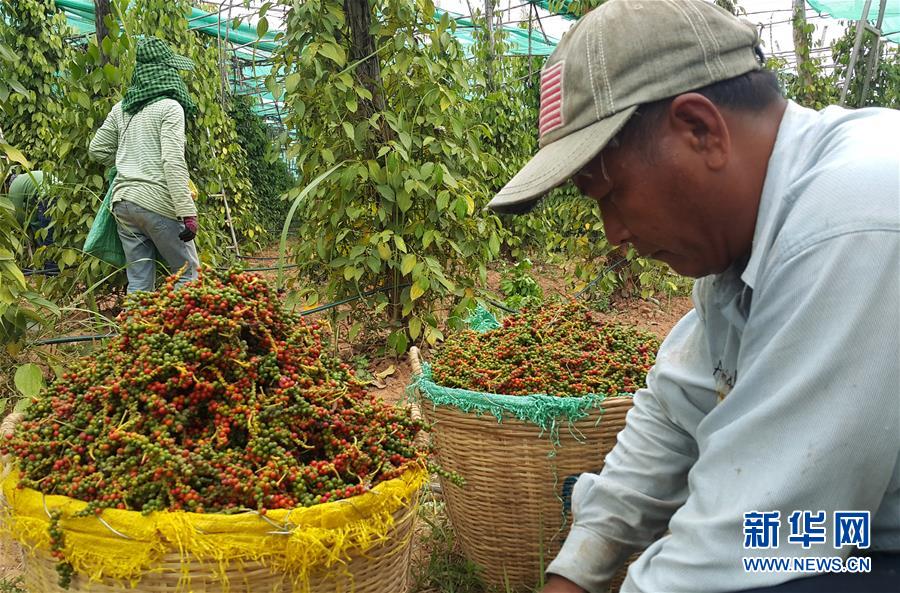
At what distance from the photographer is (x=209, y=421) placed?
1503 mm

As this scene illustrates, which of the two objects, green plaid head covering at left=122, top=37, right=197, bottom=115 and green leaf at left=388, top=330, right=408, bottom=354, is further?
green plaid head covering at left=122, top=37, right=197, bottom=115

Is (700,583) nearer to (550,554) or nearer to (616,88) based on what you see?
(616,88)

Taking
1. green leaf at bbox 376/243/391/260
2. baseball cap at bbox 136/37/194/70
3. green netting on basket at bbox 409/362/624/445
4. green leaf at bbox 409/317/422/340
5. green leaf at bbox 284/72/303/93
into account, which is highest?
baseball cap at bbox 136/37/194/70

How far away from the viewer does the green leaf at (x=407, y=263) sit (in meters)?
3.65

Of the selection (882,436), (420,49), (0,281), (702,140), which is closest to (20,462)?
(702,140)

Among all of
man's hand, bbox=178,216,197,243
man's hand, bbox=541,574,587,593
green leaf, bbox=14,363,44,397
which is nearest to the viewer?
man's hand, bbox=541,574,587,593

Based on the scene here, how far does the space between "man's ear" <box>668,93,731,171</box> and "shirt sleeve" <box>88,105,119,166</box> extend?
4.02m

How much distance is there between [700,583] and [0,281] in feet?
9.26

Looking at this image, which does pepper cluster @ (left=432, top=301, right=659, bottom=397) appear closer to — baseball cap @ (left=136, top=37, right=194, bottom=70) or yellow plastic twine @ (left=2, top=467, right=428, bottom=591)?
yellow plastic twine @ (left=2, top=467, right=428, bottom=591)

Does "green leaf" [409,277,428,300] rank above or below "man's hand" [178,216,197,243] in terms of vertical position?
below

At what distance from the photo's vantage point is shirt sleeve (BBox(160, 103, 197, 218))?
13.5ft

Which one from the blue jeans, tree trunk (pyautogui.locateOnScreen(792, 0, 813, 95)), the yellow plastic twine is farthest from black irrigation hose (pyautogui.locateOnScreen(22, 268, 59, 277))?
tree trunk (pyautogui.locateOnScreen(792, 0, 813, 95))

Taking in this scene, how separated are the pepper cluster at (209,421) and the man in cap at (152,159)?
2668mm

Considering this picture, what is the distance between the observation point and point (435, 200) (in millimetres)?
3779
